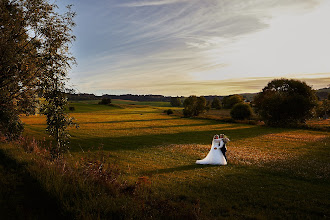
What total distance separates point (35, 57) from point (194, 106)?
82544 mm

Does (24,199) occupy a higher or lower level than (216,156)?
higher

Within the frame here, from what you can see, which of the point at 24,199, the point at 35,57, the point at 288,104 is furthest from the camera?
the point at 288,104

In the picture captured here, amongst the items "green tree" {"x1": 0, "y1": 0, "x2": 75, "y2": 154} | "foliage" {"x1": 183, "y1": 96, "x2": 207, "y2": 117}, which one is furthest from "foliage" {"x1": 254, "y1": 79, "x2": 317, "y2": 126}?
"green tree" {"x1": 0, "y1": 0, "x2": 75, "y2": 154}

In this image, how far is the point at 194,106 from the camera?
305ft

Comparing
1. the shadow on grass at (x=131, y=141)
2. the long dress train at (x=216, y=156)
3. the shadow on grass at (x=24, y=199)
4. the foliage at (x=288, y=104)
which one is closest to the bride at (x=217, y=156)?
the long dress train at (x=216, y=156)

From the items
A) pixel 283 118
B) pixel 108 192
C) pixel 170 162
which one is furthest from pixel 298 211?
pixel 283 118

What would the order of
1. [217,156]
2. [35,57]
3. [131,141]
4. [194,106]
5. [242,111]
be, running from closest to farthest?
[35,57]
[217,156]
[131,141]
[242,111]
[194,106]

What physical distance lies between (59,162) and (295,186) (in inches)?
565

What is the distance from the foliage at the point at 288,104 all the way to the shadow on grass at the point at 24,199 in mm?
62754

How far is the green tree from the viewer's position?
13266 millimetres

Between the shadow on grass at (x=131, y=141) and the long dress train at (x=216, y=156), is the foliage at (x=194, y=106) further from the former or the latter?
the long dress train at (x=216, y=156)

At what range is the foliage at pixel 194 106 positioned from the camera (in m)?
92.8

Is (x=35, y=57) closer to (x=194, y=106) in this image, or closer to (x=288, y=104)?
(x=288, y=104)

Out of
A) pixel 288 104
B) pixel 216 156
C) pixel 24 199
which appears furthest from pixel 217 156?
pixel 288 104
